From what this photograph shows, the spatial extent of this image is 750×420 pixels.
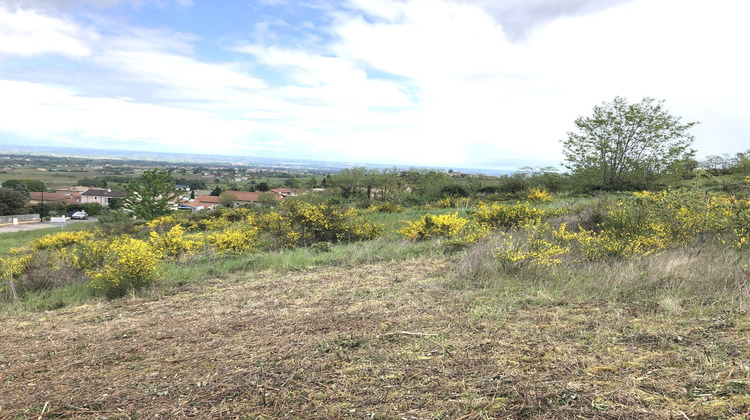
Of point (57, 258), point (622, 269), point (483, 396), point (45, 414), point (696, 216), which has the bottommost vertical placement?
point (57, 258)

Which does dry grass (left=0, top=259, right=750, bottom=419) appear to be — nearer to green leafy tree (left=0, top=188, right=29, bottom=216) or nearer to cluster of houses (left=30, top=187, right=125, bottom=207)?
green leafy tree (left=0, top=188, right=29, bottom=216)

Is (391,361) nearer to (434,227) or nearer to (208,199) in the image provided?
A: (434,227)

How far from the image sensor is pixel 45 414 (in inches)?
98.9

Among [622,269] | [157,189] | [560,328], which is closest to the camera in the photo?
[560,328]

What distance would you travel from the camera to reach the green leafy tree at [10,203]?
57500mm

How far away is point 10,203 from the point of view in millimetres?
58531

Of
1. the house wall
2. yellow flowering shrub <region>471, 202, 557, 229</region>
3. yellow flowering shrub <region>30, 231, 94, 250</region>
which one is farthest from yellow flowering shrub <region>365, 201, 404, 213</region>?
the house wall

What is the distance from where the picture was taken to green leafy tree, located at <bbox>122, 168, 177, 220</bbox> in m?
35.4

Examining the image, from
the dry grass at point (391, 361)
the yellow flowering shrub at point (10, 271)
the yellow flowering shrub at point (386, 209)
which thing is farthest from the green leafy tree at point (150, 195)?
the dry grass at point (391, 361)

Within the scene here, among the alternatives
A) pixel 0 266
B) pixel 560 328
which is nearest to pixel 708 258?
pixel 560 328

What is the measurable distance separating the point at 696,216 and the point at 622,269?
230 cm

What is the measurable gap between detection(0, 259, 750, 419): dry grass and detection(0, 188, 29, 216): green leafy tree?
71.8 metres

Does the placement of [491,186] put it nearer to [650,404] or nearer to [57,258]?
[57,258]

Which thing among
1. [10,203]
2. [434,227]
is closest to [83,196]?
[10,203]
